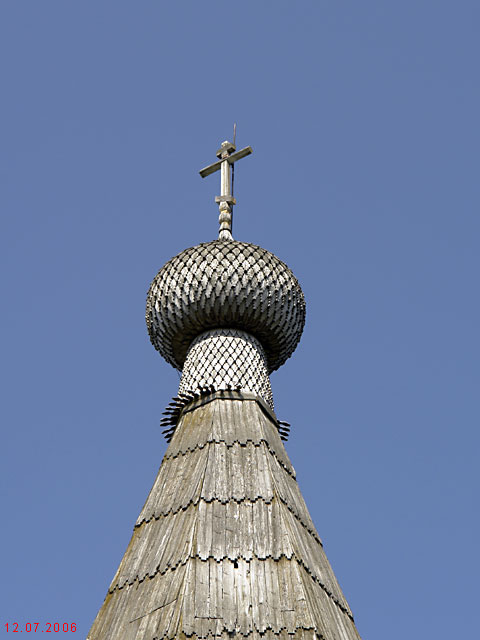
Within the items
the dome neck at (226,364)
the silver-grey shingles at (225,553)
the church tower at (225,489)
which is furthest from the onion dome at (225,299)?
the silver-grey shingles at (225,553)

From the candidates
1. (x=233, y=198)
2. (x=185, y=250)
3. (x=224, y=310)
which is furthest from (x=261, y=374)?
(x=233, y=198)

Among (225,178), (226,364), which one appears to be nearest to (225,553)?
(226,364)

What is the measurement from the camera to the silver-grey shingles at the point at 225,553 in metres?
13.9

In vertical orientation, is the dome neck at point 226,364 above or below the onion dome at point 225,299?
below

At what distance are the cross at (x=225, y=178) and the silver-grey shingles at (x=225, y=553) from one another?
359cm

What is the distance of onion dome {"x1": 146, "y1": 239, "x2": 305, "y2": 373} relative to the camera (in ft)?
59.5

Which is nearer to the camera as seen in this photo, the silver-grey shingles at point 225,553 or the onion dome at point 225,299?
Answer: the silver-grey shingles at point 225,553

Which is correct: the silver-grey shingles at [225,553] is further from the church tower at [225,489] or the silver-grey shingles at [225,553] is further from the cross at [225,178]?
the cross at [225,178]

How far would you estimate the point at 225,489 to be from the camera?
51.3 feet

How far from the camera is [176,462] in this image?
1653 centimetres

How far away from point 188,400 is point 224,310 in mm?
1392

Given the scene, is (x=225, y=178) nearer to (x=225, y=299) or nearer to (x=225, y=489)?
(x=225, y=299)

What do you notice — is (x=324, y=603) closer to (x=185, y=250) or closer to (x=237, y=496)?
(x=237, y=496)

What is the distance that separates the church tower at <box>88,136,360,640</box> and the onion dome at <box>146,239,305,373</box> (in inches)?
0.8
